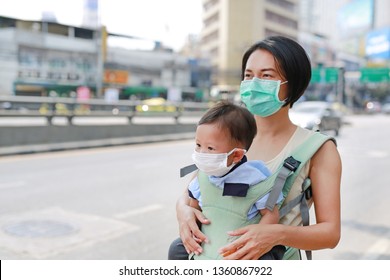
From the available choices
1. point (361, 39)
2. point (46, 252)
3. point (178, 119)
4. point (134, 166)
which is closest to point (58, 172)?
point (134, 166)

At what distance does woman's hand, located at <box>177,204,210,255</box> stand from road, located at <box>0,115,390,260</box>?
2.64 feet

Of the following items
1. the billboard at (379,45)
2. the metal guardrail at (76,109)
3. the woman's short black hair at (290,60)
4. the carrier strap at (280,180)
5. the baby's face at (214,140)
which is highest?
the billboard at (379,45)

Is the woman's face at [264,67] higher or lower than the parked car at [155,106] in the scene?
higher

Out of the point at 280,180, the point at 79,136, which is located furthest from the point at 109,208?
the point at 79,136

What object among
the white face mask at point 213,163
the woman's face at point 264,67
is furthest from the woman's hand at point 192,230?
the woman's face at point 264,67

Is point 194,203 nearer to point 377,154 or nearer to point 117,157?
point 117,157

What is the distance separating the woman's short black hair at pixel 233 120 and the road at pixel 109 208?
89cm

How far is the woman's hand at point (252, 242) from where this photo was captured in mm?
1289

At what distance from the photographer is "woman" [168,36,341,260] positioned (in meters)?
1.32

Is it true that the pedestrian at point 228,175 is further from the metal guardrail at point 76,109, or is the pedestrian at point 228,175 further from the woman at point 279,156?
the metal guardrail at point 76,109

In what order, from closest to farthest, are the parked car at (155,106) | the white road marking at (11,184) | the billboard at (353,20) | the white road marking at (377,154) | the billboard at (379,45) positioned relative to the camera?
the white road marking at (11,184) → the white road marking at (377,154) → the parked car at (155,106) → the billboard at (379,45) → the billboard at (353,20)

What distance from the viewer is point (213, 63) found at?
2736cm

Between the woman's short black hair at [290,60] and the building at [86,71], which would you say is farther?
the building at [86,71]

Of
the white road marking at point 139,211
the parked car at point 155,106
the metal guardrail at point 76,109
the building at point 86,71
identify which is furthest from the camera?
the building at point 86,71
